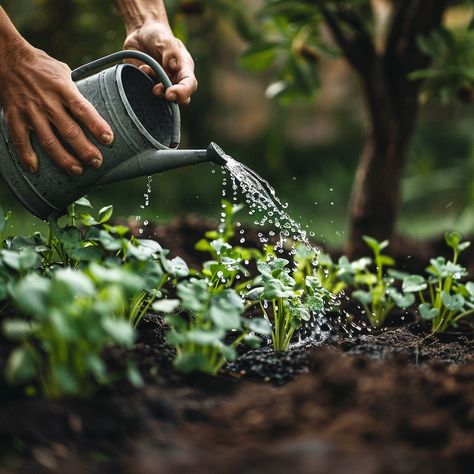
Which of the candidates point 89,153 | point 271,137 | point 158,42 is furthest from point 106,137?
point 271,137

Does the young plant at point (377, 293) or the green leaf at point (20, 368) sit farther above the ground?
the green leaf at point (20, 368)

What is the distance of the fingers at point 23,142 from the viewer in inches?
56.8

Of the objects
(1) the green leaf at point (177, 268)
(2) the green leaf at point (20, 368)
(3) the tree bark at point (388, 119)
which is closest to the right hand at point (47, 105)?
(1) the green leaf at point (177, 268)

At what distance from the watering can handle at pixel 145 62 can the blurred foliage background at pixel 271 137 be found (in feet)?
5.52

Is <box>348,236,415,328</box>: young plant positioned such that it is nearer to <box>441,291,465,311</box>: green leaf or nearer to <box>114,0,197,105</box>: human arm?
<box>441,291,465,311</box>: green leaf

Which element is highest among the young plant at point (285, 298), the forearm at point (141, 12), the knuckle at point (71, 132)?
the forearm at point (141, 12)

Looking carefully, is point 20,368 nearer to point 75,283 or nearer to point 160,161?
point 75,283

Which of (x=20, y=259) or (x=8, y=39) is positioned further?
(x=8, y=39)

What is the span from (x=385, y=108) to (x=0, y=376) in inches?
72.0

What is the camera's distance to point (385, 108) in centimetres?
249

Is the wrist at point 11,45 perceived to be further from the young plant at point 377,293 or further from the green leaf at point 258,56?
the green leaf at point 258,56

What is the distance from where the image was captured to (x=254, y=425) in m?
0.98

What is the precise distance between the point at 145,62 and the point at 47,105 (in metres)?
0.23

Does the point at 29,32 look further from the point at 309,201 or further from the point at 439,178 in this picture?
the point at 439,178
